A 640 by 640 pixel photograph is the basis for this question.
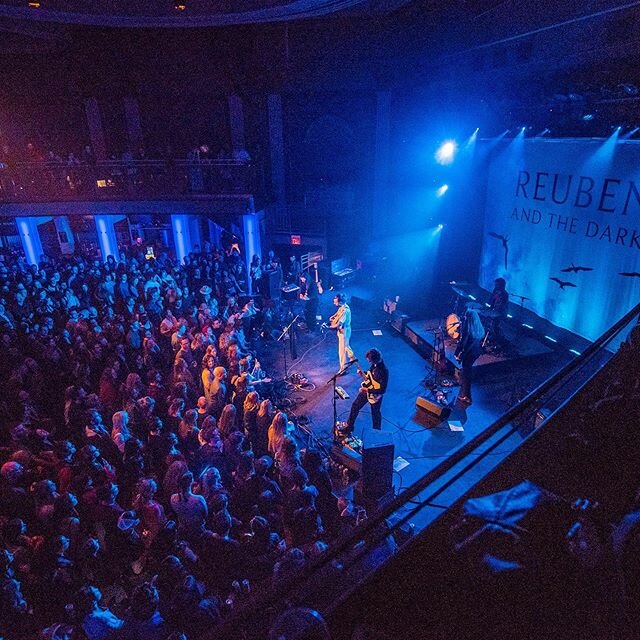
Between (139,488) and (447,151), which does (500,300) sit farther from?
(139,488)

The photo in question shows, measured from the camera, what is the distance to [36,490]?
436cm

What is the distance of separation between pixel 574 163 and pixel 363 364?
242 inches

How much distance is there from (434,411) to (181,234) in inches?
496

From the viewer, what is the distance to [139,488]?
4.50m

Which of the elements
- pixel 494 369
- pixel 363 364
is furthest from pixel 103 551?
pixel 494 369

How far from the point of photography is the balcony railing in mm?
14266

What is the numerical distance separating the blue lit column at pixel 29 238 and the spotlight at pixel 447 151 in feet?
47.5

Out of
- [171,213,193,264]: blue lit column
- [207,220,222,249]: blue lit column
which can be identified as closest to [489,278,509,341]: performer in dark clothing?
[171,213,193,264]: blue lit column

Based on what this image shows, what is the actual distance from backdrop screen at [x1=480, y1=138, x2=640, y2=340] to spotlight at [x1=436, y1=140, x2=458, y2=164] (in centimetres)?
142

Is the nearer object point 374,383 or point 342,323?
point 374,383

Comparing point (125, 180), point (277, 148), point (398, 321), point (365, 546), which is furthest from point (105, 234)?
point (365, 546)

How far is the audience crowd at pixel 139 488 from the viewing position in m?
3.55

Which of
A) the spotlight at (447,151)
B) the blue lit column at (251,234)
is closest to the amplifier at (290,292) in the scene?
the blue lit column at (251,234)

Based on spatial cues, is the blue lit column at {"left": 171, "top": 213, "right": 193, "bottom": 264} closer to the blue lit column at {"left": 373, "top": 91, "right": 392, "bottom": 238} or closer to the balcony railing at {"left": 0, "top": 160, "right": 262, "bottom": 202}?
the balcony railing at {"left": 0, "top": 160, "right": 262, "bottom": 202}
